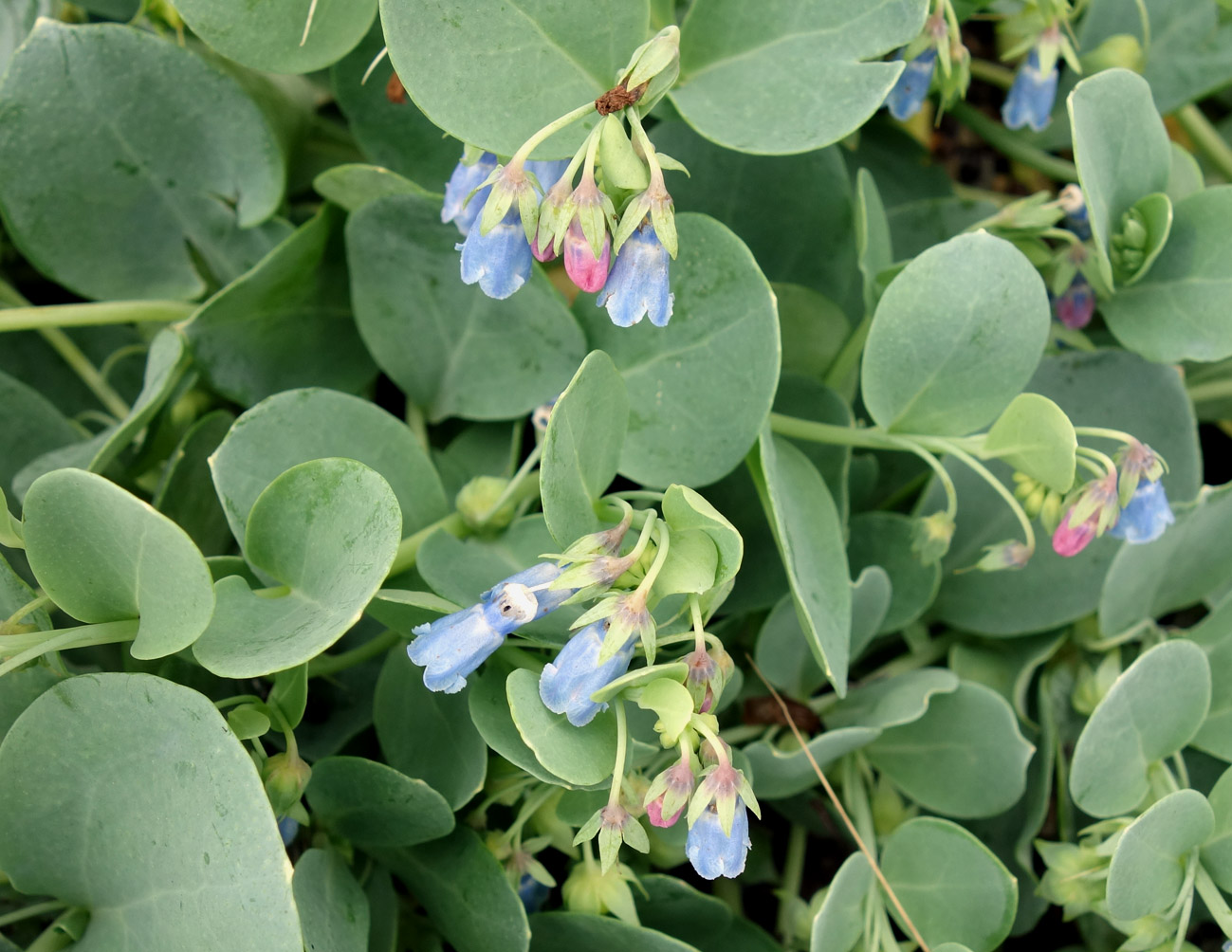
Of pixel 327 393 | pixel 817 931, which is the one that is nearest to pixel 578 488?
pixel 327 393

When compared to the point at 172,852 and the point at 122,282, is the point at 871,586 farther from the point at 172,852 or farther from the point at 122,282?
the point at 122,282

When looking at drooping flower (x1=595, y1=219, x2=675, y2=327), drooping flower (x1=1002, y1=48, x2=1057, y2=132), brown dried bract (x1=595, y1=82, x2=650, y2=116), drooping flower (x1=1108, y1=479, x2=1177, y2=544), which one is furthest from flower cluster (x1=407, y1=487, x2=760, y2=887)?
drooping flower (x1=1002, y1=48, x2=1057, y2=132)

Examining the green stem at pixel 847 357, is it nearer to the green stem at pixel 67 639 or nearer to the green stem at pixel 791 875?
the green stem at pixel 791 875

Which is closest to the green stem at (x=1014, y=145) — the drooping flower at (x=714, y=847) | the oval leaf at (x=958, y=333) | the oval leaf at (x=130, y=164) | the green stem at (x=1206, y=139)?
the green stem at (x=1206, y=139)

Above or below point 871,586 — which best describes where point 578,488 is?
above

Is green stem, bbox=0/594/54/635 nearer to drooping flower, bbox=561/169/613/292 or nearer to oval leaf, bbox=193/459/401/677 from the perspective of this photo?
oval leaf, bbox=193/459/401/677
